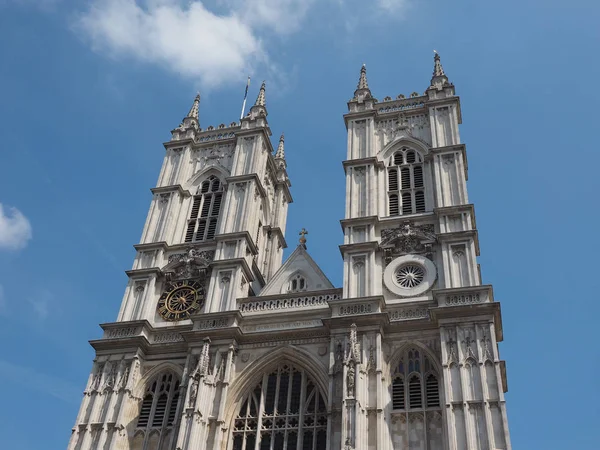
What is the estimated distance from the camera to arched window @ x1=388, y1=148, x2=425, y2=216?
3709cm

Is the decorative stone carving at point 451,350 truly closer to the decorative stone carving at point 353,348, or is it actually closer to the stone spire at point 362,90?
the decorative stone carving at point 353,348

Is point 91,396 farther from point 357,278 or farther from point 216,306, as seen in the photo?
point 357,278

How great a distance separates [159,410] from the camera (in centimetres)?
3228

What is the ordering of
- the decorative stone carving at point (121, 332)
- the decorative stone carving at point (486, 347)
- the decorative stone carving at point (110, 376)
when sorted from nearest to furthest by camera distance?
the decorative stone carving at point (486, 347) < the decorative stone carving at point (110, 376) < the decorative stone carving at point (121, 332)

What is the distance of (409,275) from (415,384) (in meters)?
5.87

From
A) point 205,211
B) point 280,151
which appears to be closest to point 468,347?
point 205,211

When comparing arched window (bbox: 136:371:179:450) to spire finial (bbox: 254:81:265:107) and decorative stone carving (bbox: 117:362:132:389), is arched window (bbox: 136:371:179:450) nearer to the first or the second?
decorative stone carving (bbox: 117:362:132:389)

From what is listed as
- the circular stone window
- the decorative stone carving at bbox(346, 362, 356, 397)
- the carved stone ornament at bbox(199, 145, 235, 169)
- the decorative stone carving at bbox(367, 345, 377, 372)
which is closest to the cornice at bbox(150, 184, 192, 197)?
the carved stone ornament at bbox(199, 145, 235, 169)

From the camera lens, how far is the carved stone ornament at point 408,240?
34688mm

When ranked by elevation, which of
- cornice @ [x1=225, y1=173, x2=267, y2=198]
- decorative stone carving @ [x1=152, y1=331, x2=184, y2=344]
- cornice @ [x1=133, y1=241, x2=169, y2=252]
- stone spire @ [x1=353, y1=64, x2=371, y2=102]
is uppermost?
stone spire @ [x1=353, y1=64, x2=371, y2=102]

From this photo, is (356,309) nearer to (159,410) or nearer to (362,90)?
(159,410)

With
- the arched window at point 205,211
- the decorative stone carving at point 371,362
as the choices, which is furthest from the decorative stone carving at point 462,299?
the arched window at point 205,211

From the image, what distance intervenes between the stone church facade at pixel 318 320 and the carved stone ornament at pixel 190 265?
8cm

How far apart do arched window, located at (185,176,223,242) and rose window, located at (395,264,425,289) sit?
36.4 ft
